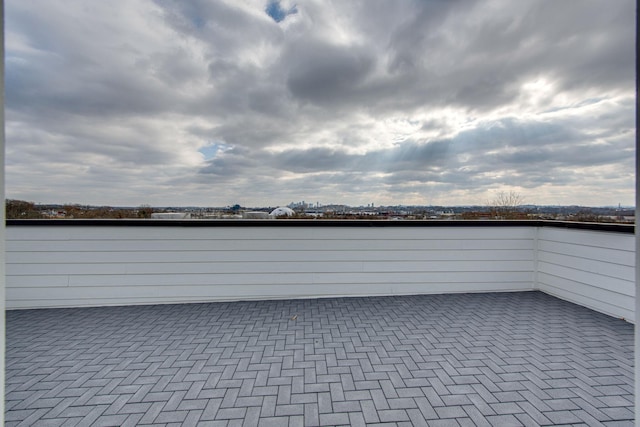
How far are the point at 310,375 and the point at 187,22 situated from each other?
4.67m

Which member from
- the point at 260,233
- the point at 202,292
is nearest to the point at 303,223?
the point at 260,233

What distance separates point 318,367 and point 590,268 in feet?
11.4

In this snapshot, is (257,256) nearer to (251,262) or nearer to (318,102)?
(251,262)

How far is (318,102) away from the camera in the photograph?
4887mm

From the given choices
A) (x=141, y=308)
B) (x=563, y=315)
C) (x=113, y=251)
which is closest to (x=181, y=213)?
(x=113, y=251)

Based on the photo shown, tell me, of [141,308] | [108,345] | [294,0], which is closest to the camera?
[108,345]

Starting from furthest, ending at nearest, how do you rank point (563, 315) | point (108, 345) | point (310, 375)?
point (563, 315), point (108, 345), point (310, 375)

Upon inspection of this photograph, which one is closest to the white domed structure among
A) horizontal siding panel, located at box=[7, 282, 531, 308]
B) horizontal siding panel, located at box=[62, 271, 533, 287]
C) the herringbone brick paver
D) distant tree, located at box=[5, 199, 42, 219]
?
horizontal siding panel, located at box=[62, 271, 533, 287]

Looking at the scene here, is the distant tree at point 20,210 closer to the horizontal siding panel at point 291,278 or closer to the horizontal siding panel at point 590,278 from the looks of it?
the horizontal siding panel at point 291,278

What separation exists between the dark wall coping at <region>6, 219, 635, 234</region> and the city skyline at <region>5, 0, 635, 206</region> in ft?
1.25

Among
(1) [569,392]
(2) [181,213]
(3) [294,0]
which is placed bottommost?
(1) [569,392]

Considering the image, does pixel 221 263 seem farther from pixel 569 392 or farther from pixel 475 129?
pixel 475 129

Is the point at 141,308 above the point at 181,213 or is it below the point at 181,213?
below

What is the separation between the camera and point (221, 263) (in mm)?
3398
